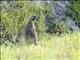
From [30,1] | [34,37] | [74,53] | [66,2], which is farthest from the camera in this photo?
[66,2]

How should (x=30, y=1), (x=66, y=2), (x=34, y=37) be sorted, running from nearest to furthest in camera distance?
(x=34, y=37), (x=30, y=1), (x=66, y=2)

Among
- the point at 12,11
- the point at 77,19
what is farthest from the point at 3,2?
the point at 77,19

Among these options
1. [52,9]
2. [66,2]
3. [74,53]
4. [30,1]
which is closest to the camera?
[74,53]

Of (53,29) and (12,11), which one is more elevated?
(12,11)

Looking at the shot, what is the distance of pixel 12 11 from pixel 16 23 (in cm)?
43

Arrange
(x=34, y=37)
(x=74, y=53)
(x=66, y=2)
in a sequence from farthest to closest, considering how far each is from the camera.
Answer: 1. (x=66, y=2)
2. (x=34, y=37)
3. (x=74, y=53)

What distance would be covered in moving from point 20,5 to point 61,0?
10.9 ft

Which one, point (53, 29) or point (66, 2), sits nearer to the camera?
point (53, 29)

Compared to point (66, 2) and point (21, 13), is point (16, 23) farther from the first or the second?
point (66, 2)

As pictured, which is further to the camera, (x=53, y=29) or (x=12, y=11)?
(x=53, y=29)

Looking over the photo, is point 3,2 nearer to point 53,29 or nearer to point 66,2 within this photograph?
point 53,29

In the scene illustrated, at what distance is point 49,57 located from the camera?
6.57m

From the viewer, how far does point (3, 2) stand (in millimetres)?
11969

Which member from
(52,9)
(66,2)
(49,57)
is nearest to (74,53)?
(49,57)
